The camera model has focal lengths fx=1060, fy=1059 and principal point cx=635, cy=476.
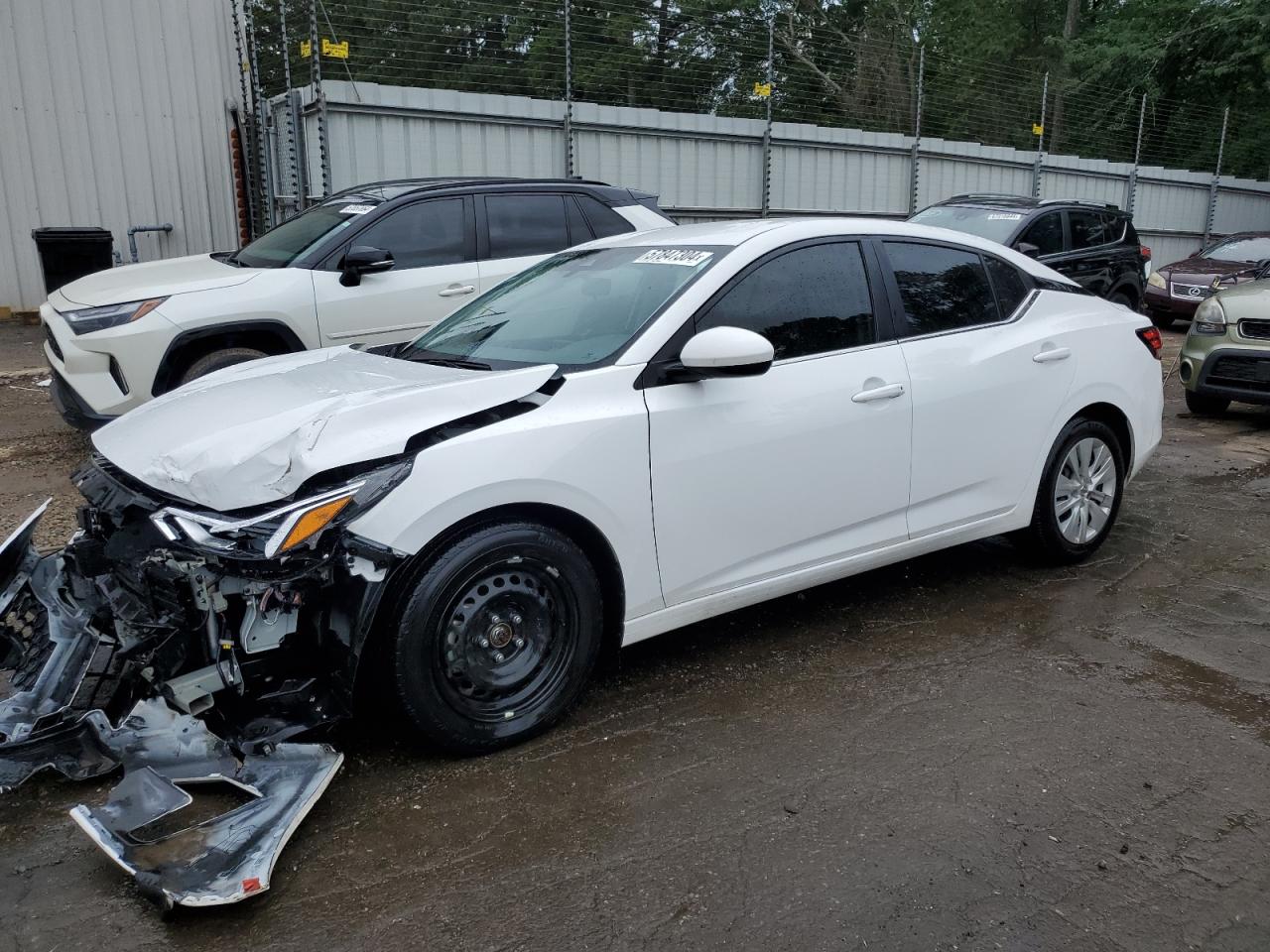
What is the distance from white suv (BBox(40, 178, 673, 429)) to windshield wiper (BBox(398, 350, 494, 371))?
261cm

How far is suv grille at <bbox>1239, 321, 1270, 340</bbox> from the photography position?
825cm

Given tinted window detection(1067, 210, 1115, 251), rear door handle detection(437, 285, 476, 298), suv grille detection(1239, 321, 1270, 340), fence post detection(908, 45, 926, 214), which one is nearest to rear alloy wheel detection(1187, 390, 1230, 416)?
suv grille detection(1239, 321, 1270, 340)

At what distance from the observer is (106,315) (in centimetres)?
615

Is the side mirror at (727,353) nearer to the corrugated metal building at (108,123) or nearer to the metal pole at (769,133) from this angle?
the corrugated metal building at (108,123)

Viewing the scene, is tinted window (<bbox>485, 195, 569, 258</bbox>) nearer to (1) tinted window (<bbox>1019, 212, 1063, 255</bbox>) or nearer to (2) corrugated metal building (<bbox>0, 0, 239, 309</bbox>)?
(1) tinted window (<bbox>1019, 212, 1063, 255</bbox>)

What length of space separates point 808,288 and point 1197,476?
4.34m

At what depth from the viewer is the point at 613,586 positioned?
3496 mm

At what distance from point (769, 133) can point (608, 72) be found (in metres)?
2.74

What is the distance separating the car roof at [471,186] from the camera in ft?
24.0

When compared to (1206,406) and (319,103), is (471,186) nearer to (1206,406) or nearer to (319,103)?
(319,103)

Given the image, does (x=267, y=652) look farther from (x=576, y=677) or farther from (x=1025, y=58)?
(x=1025, y=58)

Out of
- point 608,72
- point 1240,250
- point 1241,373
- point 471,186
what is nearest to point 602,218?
point 471,186

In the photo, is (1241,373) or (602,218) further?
(1241,373)

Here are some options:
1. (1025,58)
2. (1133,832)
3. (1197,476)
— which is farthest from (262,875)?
(1025,58)
